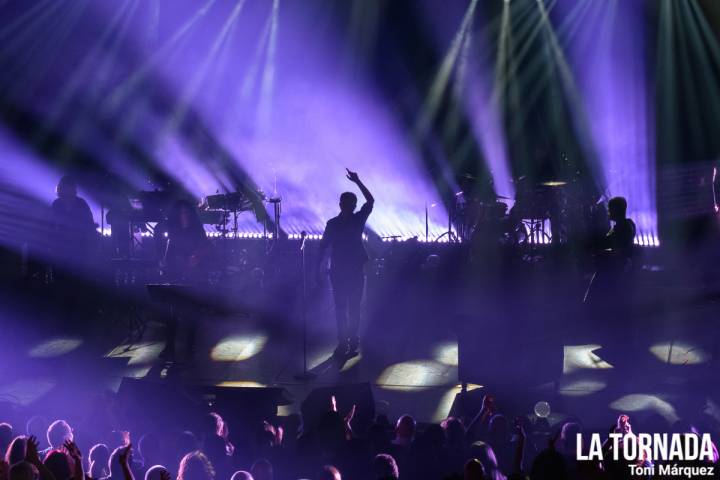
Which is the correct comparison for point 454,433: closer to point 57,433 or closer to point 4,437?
point 57,433

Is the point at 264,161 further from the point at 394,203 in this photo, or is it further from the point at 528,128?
the point at 528,128

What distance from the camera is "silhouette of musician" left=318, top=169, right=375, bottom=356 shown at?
7.69 metres

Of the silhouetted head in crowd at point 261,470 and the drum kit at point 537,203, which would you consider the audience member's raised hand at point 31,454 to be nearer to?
the silhouetted head in crowd at point 261,470

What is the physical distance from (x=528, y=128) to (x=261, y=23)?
6037 millimetres

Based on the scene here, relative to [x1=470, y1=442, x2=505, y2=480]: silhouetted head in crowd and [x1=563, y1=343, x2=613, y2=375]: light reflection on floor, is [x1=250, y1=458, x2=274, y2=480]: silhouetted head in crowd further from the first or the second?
[x1=563, y1=343, x2=613, y2=375]: light reflection on floor

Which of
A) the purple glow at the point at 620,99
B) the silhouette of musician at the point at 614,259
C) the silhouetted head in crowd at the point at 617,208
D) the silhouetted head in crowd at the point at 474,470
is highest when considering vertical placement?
the purple glow at the point at 620,99

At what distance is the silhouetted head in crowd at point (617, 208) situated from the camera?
291 inches

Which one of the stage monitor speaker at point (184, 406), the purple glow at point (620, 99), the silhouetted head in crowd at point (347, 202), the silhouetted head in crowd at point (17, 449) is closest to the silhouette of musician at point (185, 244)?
the silhouetted head in crowd at point (347, 202)

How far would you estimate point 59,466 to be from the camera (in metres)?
3.56

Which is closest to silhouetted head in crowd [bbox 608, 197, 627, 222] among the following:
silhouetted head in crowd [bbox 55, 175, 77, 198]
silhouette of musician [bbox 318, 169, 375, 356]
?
silhouette of musician [bbox 318, 169, 375, 356]

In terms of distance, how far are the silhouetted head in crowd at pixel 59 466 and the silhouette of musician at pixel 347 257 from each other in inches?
170

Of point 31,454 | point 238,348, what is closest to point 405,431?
point 31,454

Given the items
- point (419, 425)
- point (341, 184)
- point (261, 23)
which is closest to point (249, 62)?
point (261, 23)

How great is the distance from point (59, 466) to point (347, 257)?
4.52 m
